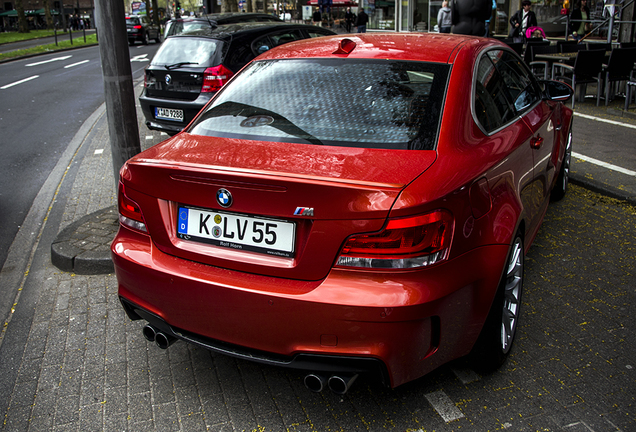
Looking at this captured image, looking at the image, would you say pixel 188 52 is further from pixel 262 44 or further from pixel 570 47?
pixel 570 47

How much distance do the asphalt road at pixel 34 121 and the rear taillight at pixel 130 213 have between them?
256cm

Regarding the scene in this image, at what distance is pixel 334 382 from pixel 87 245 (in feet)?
9.62

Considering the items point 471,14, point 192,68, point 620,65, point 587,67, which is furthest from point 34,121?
point 620,65

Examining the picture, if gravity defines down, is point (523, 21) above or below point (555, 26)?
above

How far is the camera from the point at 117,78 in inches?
177

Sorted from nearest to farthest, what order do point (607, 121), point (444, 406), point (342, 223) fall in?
point (342, 223) < point (444, 406) < point (607, 121)

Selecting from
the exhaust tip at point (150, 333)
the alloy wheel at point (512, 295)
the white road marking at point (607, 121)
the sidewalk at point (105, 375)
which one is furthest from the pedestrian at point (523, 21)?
the exhaust tip at point (150, 333)

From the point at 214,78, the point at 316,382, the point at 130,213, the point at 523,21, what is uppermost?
the point at 523,21

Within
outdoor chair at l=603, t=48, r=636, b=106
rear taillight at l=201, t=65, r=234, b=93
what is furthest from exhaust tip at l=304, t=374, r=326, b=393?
outdoor chair at l=603, t=48, r=636, b=106

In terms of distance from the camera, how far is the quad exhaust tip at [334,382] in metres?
2.21

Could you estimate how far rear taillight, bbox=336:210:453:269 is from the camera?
2.09 metres

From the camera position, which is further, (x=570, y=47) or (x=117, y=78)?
(x=570, y=47)

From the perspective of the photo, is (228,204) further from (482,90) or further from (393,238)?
(482,90)

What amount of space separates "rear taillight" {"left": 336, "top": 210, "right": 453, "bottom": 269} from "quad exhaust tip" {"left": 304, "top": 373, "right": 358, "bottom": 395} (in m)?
0.46
